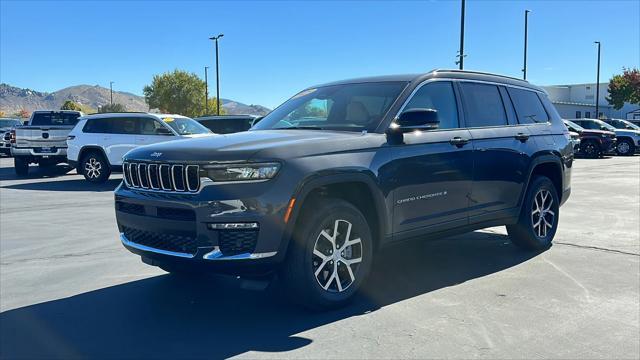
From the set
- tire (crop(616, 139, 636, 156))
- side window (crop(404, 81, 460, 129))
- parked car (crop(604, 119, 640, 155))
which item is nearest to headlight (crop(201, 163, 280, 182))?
side window (crop(404, 81, 460, 129))

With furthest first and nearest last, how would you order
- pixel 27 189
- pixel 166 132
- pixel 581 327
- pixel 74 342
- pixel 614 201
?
pixel 166 132 → pixel 27 189 → pixel 614 201 → pixel 581 327 → pixel 74 342

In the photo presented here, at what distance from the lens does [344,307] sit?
4.48 metres

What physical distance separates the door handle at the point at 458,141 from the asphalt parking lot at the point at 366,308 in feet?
4.19

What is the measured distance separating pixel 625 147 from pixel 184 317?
95.0 ft

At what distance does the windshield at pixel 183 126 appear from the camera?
14.4 m

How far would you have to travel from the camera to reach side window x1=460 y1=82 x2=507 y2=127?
18.6 ft

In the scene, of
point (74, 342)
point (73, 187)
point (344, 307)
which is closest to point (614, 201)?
point (344, 307)

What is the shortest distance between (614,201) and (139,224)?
9366 mm

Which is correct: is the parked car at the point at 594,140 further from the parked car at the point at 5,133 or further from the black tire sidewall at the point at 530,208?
the parked car at the point at 5,133

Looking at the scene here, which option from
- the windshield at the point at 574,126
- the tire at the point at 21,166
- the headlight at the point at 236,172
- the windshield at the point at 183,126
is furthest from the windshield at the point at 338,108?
the windshield at the point at 574,126

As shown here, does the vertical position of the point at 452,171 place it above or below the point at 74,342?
→ above

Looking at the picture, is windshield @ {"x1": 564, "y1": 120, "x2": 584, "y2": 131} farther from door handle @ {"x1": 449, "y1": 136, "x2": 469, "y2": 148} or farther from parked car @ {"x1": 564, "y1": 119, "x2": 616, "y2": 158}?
door handle @ {"x1": 449, "y1": 136, "x2": 469, "y2": 148}

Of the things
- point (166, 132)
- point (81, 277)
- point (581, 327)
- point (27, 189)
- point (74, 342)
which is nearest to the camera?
point (74, 342)

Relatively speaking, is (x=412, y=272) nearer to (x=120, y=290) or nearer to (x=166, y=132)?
(x=120, y=290)
